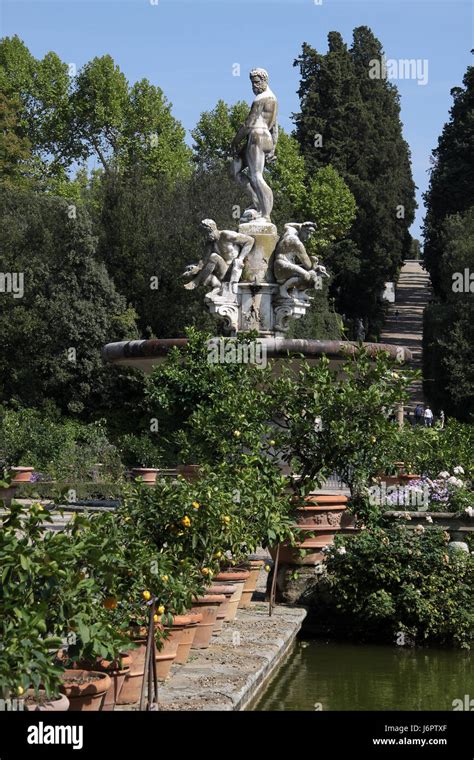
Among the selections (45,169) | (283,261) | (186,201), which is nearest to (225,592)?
(283,261)

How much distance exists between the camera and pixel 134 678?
6.93 metres

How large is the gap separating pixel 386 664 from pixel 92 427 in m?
19.3

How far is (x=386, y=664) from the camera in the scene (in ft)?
32.4

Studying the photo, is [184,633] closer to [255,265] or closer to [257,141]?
[255,265]

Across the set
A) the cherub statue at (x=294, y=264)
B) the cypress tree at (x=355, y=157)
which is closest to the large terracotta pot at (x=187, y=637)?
the cherub statue at (x=294, y=264)

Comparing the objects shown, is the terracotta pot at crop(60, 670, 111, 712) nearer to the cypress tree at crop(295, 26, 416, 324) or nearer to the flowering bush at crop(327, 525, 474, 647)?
the flowering bush at crop(327, 525, 474, 647)

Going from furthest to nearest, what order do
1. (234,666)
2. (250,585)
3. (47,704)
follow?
(250,585)
(234,666)
(47,704)

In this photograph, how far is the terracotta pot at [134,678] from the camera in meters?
6.86

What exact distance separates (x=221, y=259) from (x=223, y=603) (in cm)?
929

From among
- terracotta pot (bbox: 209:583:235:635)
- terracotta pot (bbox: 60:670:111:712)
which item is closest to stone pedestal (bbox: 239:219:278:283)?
terracotta pot (bbox: 209:583:235:635)

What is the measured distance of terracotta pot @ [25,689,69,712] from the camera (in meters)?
5.50

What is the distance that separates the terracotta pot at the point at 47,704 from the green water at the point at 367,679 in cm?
258

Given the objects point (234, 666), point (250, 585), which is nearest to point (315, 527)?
point (250, 585)

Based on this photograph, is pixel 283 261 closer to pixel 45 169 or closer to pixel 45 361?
pixel 45 361
